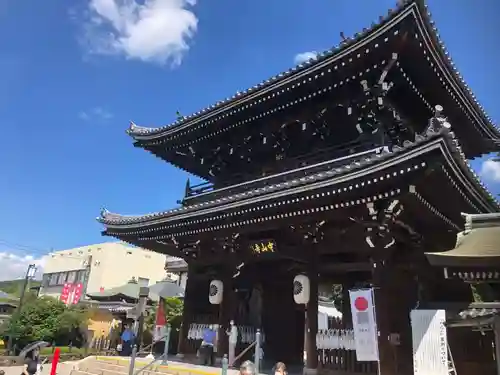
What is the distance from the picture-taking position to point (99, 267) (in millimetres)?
50906

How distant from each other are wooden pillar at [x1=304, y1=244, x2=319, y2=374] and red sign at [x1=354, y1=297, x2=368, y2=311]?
1882 mm

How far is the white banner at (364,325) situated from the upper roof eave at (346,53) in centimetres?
662

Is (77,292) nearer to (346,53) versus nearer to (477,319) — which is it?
(346,53)

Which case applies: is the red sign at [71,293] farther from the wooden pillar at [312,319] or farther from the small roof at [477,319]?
the small roof at [477,319]

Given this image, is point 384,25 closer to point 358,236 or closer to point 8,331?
point 358,236

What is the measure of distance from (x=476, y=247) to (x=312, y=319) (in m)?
5.37

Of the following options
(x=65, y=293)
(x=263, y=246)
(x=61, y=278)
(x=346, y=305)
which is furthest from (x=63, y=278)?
(x=263, y=246)

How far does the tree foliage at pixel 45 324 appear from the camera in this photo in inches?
1148

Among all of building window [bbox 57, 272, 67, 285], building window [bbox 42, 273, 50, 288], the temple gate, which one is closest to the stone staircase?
the temple gate

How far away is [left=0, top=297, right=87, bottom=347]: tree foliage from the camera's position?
2917 centimetres

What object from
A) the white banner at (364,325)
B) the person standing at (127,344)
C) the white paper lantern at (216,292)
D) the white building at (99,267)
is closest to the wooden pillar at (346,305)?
the white banner at (364,325)

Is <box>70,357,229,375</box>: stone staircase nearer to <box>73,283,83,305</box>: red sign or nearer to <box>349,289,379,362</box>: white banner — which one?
<box>349,289,379,362</box>: white banner

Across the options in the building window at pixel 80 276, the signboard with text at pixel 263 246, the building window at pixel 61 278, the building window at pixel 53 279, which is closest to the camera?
the signboard with text at pixel 263 246

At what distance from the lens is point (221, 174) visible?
55.7ft
